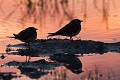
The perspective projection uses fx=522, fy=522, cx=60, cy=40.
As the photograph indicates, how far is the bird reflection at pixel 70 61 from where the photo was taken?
9930 millimetres

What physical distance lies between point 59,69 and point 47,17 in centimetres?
581

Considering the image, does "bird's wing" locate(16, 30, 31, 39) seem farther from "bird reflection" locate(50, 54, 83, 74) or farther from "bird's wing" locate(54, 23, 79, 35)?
"bird reflection" locate(50, 54, 83, 74)

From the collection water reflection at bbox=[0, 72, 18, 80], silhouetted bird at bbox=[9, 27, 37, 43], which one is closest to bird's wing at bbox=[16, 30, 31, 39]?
silhouetted bird at bbox=[9, 27, 37, 43]

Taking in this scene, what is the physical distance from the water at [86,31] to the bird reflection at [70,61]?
0.10m

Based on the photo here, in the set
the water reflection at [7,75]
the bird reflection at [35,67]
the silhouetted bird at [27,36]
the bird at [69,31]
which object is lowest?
the water reflection at [7,75]

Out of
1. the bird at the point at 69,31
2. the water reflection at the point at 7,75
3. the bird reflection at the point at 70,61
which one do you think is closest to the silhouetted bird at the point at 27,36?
the bird at the point at 69,31

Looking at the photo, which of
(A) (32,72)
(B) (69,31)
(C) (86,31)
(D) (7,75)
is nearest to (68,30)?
(B) (69,31)

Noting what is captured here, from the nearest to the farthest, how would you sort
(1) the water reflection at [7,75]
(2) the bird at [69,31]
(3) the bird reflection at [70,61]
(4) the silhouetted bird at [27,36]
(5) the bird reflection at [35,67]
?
1. (1) the water reflection at [7,75]
2. (5) the bird reflection at [35,67]
3. (3) the bird reflection at [70,61]
4. (4) the silhouetted bird at [27,36]
5. (2) the bird at [69,31]

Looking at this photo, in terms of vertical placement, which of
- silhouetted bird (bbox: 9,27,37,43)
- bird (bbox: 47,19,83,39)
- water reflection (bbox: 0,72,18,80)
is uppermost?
bird (bbox: 47,19,83,39)

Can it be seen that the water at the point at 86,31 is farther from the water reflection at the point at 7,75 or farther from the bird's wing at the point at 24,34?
the bird's wing at the point at 24,34

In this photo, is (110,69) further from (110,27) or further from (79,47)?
(110,27)

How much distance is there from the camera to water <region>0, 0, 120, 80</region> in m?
9.50

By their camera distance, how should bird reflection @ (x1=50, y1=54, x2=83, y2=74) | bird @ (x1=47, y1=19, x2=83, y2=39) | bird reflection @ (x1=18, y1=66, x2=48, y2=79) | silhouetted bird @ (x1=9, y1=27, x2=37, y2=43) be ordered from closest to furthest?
bird reflection @ (x1=18, y1=66, x2=48, y2=79) → bird reflection @ (x1=50, y1=54, x2=83, y2=74) → silhouetted bird @ (x1=9, y1=27, x2=37, y2=43) → bird @ (x1=47, y1=19, x2=83, y2=39)

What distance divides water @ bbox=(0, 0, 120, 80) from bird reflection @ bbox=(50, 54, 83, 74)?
10 cm
